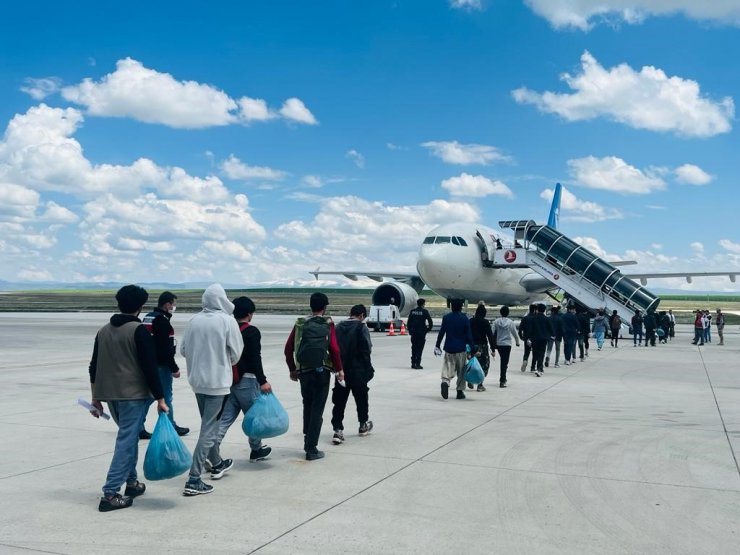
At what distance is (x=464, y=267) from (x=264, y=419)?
72.4 feet

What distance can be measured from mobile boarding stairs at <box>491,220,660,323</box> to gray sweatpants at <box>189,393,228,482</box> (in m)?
23.2

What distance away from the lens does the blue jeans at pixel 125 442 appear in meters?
5.41

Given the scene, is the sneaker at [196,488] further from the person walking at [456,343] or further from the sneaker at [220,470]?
the person walking at [456,343]

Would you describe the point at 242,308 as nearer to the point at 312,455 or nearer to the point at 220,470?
the point at 220,470

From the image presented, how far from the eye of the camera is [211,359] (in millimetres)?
5977

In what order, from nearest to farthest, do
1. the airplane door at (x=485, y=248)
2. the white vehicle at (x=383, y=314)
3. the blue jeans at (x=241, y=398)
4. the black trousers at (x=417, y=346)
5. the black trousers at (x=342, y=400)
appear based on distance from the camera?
the blue jeans at (x=241, y=398)
the black trousers at (x=342, y=400)
the black trousers at (x=417, y=346)
the airplane door at (x=485, y=248)
the white vehicle at (x=383, y=314)

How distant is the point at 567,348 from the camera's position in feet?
58.5

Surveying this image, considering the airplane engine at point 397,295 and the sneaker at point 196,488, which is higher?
the airplane engine at point 397,295

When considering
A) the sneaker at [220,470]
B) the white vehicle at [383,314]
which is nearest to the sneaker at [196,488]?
the sneaker at [220,470]

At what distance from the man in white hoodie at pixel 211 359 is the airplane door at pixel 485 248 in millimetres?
23483

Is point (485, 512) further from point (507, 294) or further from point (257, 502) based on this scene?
point (507, 294)

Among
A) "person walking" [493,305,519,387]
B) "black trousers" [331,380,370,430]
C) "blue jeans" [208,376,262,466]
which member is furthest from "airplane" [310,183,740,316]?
"blue jeans" [208,376,262,466]

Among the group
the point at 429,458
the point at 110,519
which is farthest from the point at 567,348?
the point at 110,519

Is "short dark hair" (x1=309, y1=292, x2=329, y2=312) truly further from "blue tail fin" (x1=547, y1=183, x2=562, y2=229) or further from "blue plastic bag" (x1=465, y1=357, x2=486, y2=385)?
"blue tail fin" (x1=547, y1=183, x2=562, y2=229)
